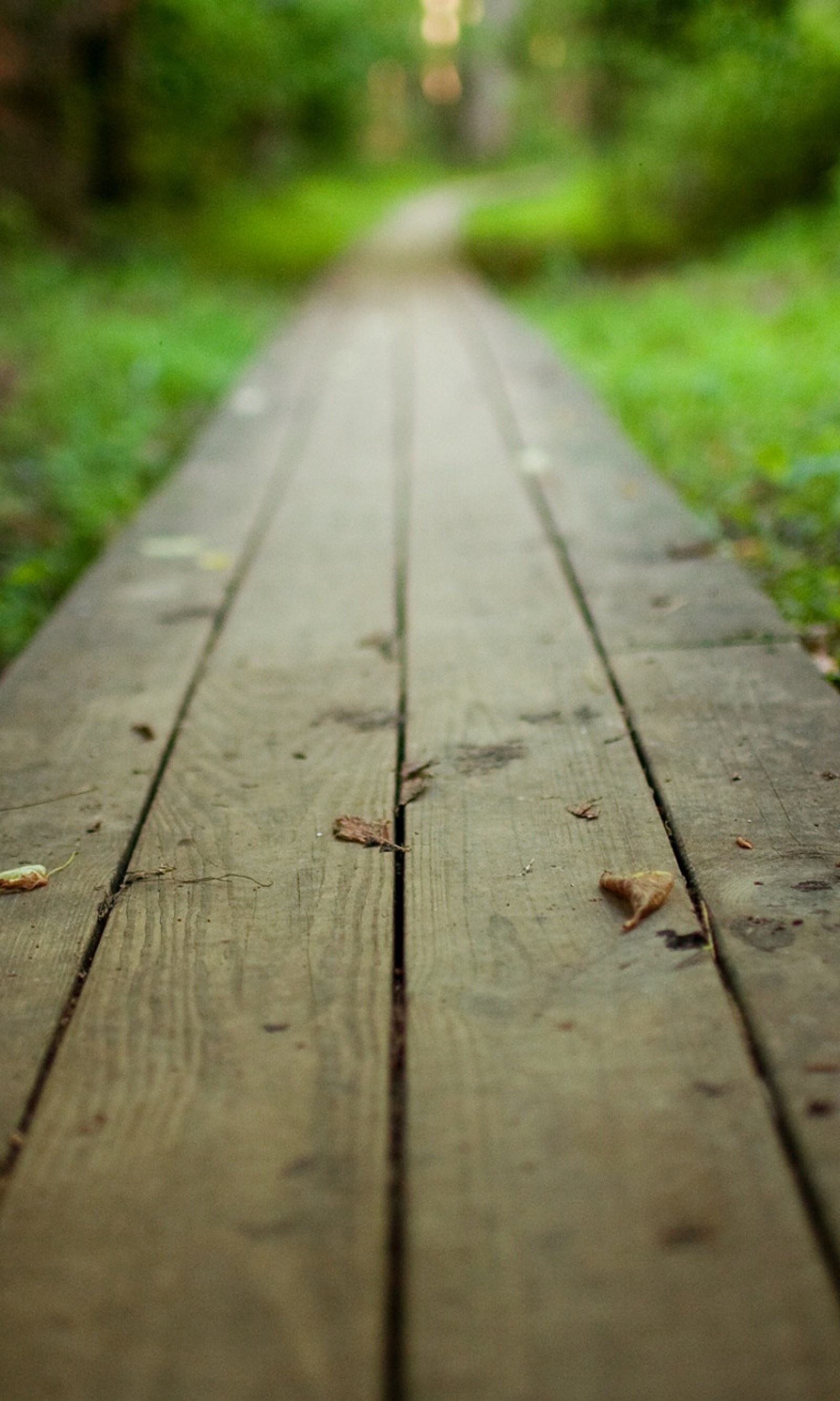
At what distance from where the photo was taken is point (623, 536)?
2682 millimetres

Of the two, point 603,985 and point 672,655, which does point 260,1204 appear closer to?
point 603,985

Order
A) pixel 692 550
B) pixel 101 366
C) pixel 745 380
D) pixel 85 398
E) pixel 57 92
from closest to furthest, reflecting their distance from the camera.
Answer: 1. pixel 692 550
2. pixel 745 380
3. pixel 85 398
4. pixel 101 366
5. pixel 57 92

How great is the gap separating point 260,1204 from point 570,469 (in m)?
2.67

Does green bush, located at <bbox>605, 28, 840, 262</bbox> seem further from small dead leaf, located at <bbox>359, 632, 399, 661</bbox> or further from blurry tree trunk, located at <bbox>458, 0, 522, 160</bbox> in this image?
blurry tree trunk, located at <bbox>458, 0, 522, 160</bbox>

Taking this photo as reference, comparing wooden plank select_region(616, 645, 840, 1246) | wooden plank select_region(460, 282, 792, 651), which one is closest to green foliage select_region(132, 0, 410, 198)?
wooden plank select_region(460, 282, 792, 651)

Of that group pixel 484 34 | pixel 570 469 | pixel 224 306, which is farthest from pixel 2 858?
pixel 484 34

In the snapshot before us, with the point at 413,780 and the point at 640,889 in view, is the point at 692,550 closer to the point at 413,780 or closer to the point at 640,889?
the point at 413,780

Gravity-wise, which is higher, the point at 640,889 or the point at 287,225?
the point at 287,225

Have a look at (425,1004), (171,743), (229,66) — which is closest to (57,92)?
(229,66)

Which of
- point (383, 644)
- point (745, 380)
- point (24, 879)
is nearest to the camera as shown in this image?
point (24, 879)

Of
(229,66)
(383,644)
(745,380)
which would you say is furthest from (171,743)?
(229,66)

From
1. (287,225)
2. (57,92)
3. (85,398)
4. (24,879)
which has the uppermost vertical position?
(57,92)

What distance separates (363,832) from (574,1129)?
1.86 feet

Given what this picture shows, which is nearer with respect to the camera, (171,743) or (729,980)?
(729,980)
